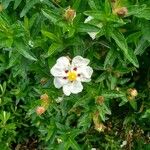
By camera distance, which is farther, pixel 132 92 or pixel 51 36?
pixel 132 92

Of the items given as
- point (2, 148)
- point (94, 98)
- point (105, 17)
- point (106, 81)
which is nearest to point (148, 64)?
point (106, 81)

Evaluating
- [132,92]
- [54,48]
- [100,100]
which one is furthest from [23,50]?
[132,92]

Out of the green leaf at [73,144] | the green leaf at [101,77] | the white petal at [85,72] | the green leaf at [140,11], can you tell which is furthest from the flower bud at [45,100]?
the green leaf at [140,11]

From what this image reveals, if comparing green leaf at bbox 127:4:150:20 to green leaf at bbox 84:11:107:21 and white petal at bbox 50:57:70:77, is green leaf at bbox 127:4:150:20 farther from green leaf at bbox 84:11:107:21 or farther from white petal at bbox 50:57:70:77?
white petal at bbox 50:57:70:77

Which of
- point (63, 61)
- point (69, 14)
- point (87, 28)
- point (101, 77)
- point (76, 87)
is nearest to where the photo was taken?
point (69, 14)

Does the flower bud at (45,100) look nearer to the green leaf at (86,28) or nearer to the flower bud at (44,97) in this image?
the flower bud at (44,97)

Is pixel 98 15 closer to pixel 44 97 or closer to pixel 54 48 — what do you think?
pixel 54 48
